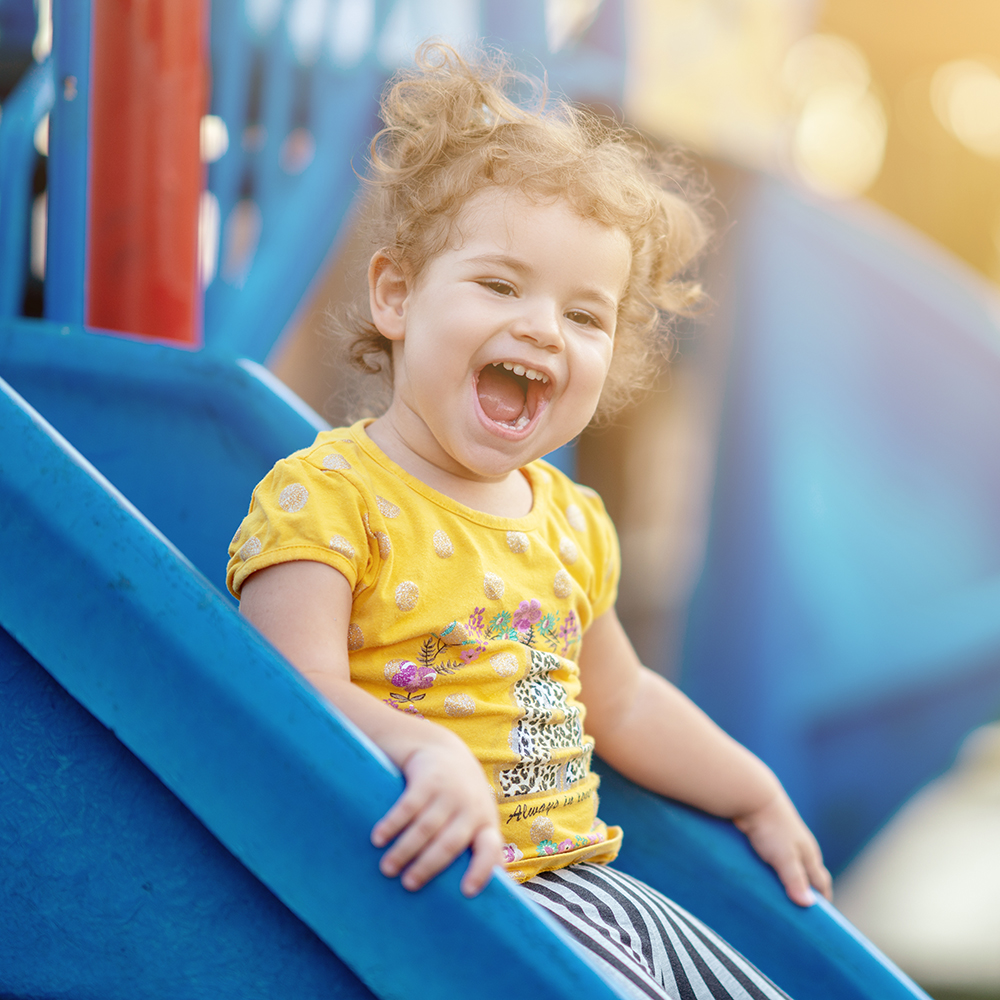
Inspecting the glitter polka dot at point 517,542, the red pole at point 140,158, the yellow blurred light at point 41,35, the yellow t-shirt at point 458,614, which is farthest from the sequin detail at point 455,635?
the yellow blurred light at point 41,35

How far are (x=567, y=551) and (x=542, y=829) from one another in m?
0.25

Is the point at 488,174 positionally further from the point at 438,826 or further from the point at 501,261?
the point at 438,826

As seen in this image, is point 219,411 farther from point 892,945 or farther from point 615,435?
point 615,435

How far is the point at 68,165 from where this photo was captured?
1.20m

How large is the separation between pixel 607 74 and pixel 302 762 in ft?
6.95

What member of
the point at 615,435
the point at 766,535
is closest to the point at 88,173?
the point at 766,535

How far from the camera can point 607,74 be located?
7.75ft

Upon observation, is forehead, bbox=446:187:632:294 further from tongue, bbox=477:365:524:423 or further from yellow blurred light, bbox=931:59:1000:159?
yellow blurred light, bbox=931:59:1000:159

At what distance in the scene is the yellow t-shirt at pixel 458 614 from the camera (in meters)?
0.78

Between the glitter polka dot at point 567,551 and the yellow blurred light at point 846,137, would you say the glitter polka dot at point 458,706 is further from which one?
the yellow blurred light at point 846,137

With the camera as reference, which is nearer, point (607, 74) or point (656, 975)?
point (656, 975)

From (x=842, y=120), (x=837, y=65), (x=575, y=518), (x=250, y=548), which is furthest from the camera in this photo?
(x=842, y=120)

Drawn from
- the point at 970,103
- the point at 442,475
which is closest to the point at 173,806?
the point at 442,475

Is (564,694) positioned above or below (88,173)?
below
